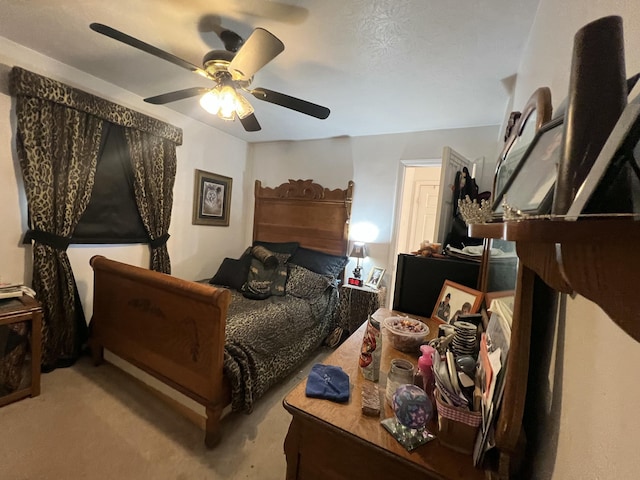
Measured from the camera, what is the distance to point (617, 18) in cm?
38

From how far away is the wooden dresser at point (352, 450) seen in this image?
2.29 feet

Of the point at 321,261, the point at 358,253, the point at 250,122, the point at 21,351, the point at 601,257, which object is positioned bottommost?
the point at 21,351

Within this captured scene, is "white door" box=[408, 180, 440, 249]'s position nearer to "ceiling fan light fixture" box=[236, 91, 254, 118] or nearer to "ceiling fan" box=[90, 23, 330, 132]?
"ceiling fan" box=[90, 23, 330, 132]

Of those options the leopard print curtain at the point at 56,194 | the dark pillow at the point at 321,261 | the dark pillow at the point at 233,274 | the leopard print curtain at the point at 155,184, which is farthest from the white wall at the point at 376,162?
the leopard print curtain at the point at 56,194

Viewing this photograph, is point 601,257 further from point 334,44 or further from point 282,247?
point 282,247

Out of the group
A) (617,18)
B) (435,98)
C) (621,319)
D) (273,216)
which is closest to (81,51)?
(273,216)

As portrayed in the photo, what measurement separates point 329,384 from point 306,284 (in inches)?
81.7

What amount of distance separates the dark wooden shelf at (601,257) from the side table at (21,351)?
8.92 feet

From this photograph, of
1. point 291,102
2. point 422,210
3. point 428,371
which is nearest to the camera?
point 428,371

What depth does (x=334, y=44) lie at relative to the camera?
172 cm

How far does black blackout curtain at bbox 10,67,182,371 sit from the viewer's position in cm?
203

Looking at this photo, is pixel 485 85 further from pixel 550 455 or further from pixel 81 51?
pixel 81 51

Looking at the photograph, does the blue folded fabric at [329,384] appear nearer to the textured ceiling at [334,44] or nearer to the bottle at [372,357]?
the bottle at [372,357]

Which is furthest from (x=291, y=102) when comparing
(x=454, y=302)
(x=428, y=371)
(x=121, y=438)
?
(x=121, y=438)
